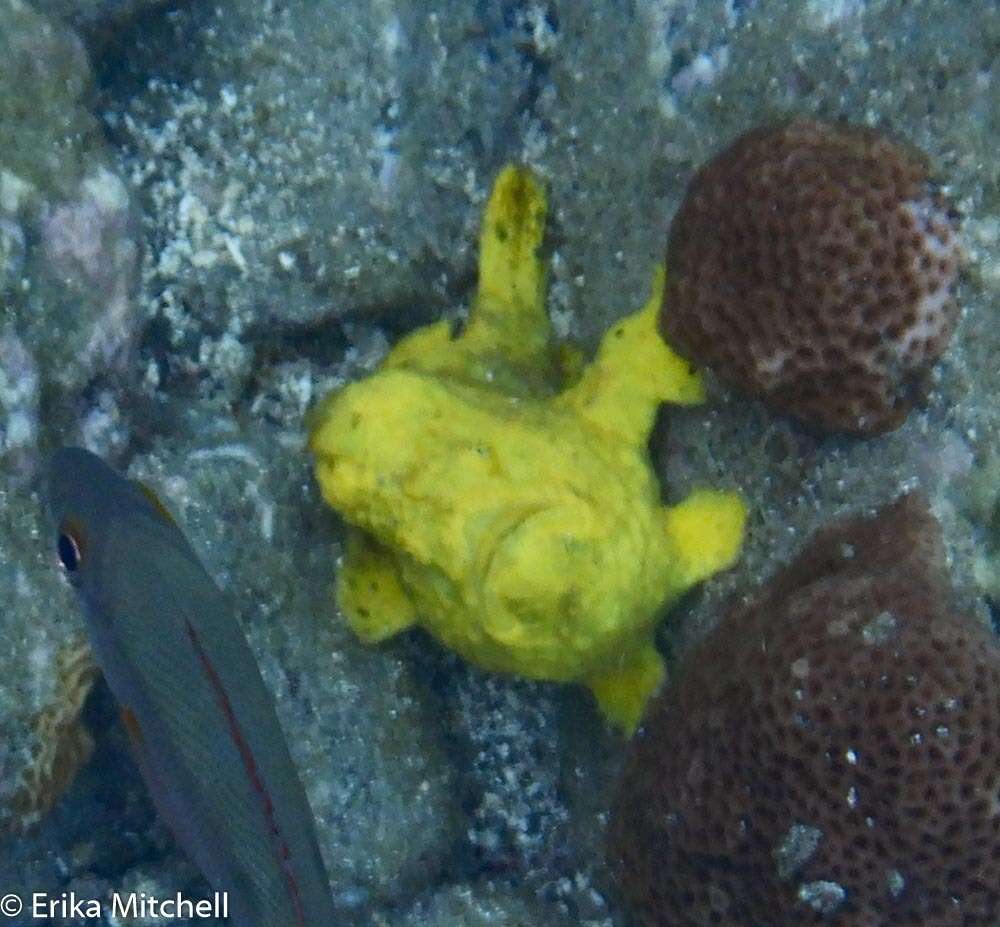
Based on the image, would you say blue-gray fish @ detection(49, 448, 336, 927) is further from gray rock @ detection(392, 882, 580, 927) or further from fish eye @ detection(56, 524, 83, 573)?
gray rock @ detection(392, 882, 580, 927)

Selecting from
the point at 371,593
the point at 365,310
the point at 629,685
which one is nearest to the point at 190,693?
the point at 371,593

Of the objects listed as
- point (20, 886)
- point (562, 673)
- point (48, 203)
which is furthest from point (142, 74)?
point (20, 886)

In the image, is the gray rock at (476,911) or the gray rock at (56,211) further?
the gray rock at (476,911)

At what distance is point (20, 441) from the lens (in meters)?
2.90

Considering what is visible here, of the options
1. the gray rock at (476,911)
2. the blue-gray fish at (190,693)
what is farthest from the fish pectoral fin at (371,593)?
the blue-gray fish at (190,693)

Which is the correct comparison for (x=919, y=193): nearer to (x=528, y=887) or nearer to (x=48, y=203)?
(x=48, y=203)

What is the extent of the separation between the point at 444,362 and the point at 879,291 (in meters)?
1.41

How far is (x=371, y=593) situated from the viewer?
140 inches

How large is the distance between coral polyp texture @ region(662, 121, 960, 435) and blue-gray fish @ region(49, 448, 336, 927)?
5.12ft

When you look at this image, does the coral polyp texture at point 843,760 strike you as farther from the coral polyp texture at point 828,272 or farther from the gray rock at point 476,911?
the gray rock at point 476,911

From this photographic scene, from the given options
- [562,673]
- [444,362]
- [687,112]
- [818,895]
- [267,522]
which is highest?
[687,112]

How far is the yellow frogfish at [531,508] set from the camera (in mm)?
2916

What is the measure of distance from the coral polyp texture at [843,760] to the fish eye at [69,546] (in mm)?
1702

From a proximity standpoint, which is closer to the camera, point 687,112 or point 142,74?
point 687,112
